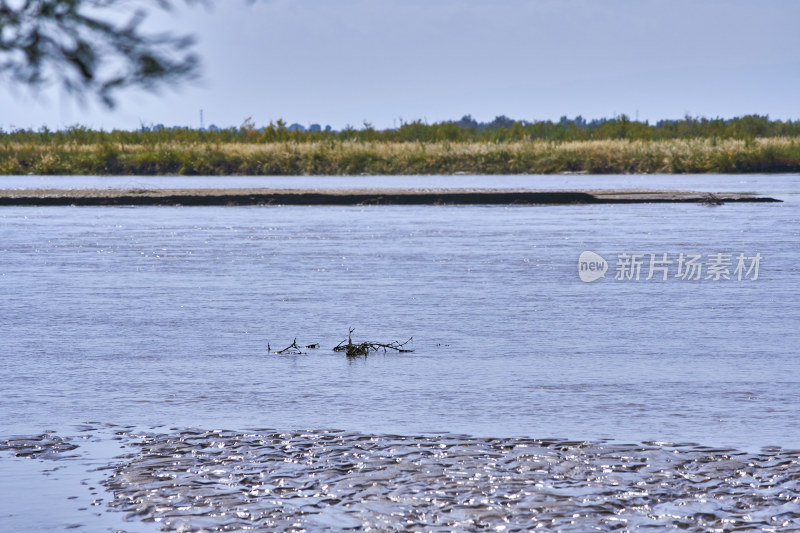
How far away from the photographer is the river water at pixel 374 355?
20.8 ft

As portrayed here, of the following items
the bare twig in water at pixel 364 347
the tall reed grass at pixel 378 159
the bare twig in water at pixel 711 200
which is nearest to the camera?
the bare twig in water at pixel 364 347

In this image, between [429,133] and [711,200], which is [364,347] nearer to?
[711,200]

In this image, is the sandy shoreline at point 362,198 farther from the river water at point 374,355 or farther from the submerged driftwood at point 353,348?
the submerged driftwood at point 353,348

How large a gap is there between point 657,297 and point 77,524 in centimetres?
888

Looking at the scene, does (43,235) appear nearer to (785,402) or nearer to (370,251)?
(370,251)

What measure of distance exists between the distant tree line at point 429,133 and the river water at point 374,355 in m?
41.9

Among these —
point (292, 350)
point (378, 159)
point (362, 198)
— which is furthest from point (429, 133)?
point (292, 350)

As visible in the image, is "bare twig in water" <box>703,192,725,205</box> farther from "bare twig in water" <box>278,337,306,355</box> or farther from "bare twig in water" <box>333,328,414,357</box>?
"bare twig in water" <box>278,337,306,355</box>

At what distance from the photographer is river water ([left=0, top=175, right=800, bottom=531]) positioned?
6332mm

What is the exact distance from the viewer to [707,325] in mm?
10703

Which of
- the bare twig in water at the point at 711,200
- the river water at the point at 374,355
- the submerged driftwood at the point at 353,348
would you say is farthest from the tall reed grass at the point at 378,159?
the submerged driftwood at the point at 353,348

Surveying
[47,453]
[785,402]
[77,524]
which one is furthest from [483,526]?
[785,402]

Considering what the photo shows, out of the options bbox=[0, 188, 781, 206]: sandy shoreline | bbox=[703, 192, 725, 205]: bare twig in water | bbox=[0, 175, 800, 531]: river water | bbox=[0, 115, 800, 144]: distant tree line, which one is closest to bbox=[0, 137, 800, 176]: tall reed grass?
bbox=[0, 115, 800, 144]: distant tree line

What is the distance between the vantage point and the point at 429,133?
75.3 metres
